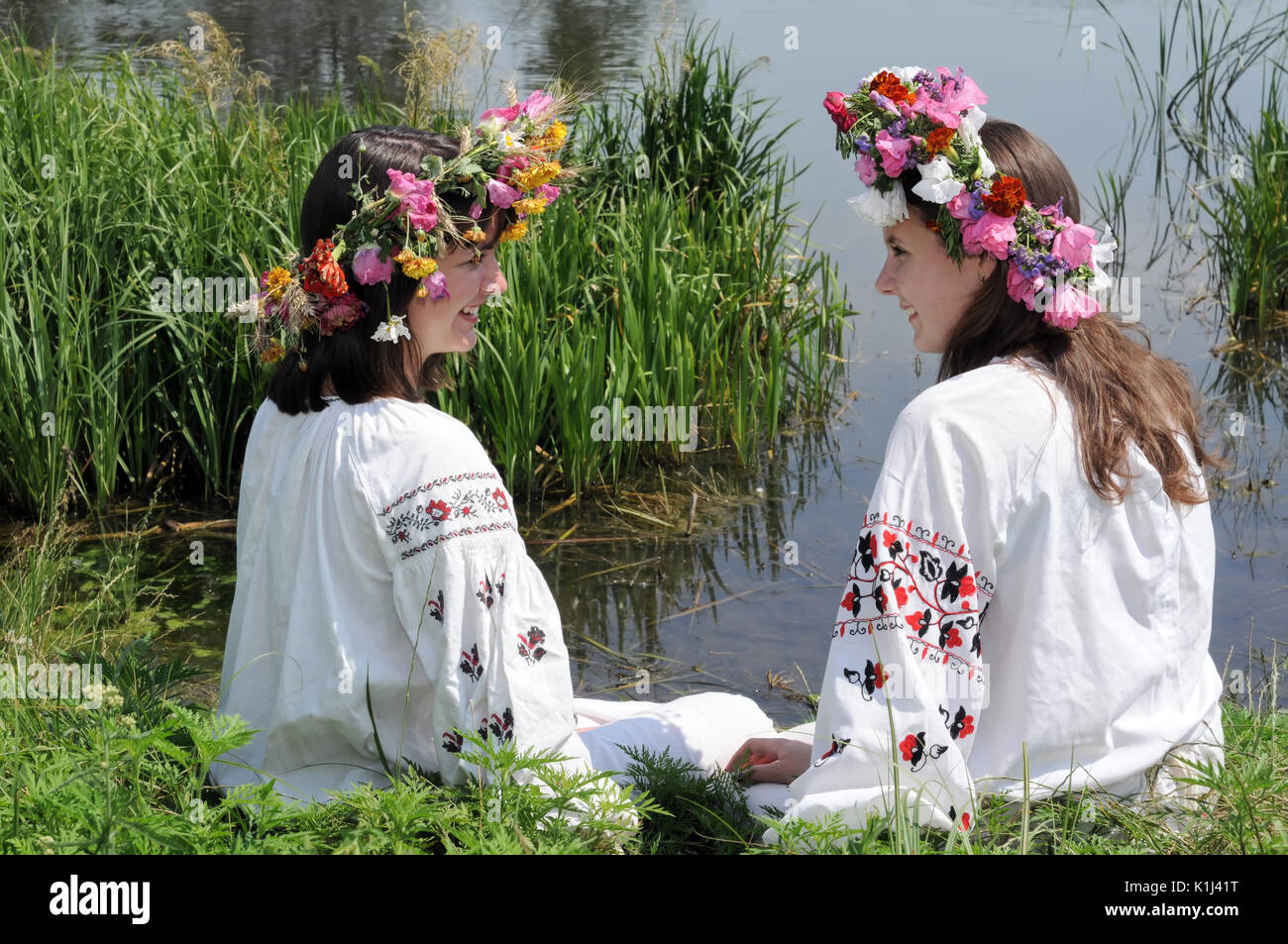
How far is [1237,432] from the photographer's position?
645 centimetres

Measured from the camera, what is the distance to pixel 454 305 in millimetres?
2730

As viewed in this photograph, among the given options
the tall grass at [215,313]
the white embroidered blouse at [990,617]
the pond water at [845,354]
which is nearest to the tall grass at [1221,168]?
the pond water at [845,354]

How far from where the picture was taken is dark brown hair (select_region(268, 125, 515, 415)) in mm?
2580

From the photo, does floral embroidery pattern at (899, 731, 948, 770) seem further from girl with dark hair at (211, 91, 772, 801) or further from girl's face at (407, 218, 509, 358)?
girl's face at (407, 218, 509, 358)

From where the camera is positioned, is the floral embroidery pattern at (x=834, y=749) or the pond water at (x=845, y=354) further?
the pond water at (x=845, y=354)

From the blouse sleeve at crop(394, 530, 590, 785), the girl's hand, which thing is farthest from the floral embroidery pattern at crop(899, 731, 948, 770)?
the blouse sleeve at crop(394, 530, 590, 785)

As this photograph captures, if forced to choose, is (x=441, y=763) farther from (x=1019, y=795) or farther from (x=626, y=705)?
(x=1019, y=795)

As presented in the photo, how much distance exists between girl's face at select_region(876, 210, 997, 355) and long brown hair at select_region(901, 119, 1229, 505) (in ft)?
0.08

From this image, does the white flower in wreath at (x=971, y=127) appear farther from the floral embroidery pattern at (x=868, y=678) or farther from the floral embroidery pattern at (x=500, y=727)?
the floral embroidery pattern at (x=500, y=727)

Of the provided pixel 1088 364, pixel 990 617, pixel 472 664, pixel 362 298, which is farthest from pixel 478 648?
pixel 1088 364

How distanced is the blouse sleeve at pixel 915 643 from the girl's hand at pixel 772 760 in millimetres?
380

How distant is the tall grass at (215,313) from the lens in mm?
5082
